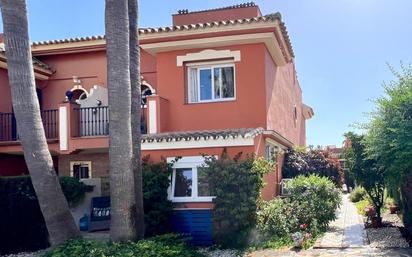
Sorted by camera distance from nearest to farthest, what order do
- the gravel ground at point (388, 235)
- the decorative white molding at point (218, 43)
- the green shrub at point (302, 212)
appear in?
the gravel ground at point (388, 235), the green shrub at point (302, 212), the decorative white molding at point (218, 43)

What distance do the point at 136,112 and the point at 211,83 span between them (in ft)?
19.9

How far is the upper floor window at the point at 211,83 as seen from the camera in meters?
18.5

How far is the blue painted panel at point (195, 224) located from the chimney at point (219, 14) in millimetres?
9870

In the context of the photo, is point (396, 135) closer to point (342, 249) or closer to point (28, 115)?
point (342, 249)

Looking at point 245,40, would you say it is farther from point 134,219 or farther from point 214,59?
point 134,219

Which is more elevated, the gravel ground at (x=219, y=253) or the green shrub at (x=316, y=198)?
the green shrub at (x=316, y=198)

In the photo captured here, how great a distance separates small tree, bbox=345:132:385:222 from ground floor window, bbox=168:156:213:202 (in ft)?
17.6

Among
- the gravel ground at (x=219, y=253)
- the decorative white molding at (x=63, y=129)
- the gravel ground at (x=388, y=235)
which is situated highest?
the decorative white molding at (x=63, y=129)

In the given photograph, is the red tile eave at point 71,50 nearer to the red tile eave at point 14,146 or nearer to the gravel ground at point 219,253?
the red tile eave at point 14,146

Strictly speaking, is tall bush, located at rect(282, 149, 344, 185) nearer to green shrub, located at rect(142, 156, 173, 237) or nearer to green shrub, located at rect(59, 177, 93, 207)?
green shrub, located at rect(142, 156, 173, 237)

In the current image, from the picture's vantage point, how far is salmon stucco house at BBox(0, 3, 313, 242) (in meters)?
16.1

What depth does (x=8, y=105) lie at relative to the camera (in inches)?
814

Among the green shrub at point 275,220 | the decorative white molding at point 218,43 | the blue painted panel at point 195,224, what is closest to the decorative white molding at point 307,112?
the decorative white molding at point 218,43

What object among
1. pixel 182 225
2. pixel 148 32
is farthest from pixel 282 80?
pixel 182 225
